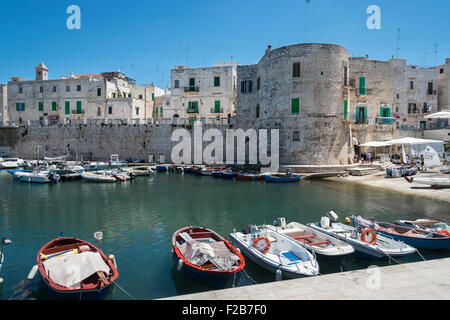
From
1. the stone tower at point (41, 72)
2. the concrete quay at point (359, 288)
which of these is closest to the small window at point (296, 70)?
the concrete quay at point (359, 288)

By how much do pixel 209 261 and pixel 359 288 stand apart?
3756mm

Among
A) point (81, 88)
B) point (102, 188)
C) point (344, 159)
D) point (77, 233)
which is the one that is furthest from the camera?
point (81, 88)

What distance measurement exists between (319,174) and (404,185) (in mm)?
6905

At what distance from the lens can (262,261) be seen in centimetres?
799

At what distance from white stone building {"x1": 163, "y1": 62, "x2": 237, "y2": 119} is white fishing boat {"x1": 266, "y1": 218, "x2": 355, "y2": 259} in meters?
28.3

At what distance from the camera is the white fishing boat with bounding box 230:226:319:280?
719 cm

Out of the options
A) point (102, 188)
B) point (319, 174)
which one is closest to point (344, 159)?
point (319, 174)

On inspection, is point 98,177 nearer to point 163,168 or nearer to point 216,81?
point 163,168

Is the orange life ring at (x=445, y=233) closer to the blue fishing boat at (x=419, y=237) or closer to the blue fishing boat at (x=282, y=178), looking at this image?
the blue fishing boat at (x=419, y=237)

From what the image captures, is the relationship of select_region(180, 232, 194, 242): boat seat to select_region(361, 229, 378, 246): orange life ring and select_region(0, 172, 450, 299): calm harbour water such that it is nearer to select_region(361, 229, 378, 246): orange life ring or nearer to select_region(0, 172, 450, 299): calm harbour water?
select_region(0, 172, 450, 299): calm harbour water

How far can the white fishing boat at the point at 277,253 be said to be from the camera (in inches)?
283

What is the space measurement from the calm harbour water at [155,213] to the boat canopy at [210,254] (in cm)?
61

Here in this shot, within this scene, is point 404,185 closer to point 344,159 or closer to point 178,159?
point 344,159

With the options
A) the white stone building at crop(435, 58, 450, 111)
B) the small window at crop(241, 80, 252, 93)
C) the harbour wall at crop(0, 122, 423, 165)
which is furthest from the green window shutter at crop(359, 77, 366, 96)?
the white stone building at crop(435, 58, 450, 111)
